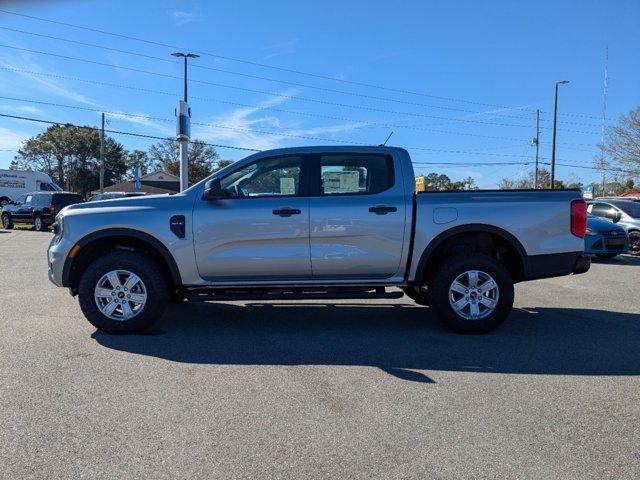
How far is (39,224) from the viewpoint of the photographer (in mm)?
24281

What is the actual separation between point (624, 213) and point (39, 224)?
76.3ft

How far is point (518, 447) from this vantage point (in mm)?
3189

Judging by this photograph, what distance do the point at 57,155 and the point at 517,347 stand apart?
89.0 metres

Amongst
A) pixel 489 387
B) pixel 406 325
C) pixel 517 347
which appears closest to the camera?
pixel 489 387

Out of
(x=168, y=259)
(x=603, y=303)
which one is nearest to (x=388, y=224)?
(x=168, y=259)

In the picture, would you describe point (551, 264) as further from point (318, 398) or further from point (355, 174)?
point (318, 398)

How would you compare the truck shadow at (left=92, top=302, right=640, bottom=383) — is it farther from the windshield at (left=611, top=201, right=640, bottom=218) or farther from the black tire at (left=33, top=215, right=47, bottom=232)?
the black tire at (left=33, top=215, right=47, bottom=232)

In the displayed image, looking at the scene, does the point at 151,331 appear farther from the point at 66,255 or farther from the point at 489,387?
the point at 489,387

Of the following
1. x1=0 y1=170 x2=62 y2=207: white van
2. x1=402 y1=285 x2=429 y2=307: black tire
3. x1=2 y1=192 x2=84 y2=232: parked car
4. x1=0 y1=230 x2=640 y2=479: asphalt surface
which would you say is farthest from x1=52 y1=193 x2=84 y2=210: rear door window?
x1=402 y1=285 x2=429 y2=307: black tire

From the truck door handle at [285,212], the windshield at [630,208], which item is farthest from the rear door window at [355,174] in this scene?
the windshield at [630,208]

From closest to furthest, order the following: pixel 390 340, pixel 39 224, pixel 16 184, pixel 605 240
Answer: pixel 390 340
pixel 605 240
pixel 39 224
pixel 16 184

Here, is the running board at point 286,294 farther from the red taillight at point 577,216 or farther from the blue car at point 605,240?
the blue car at point 605,240

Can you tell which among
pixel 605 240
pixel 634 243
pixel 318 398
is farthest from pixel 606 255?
pixel 318 398

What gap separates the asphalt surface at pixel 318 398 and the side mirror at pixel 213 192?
148cm
